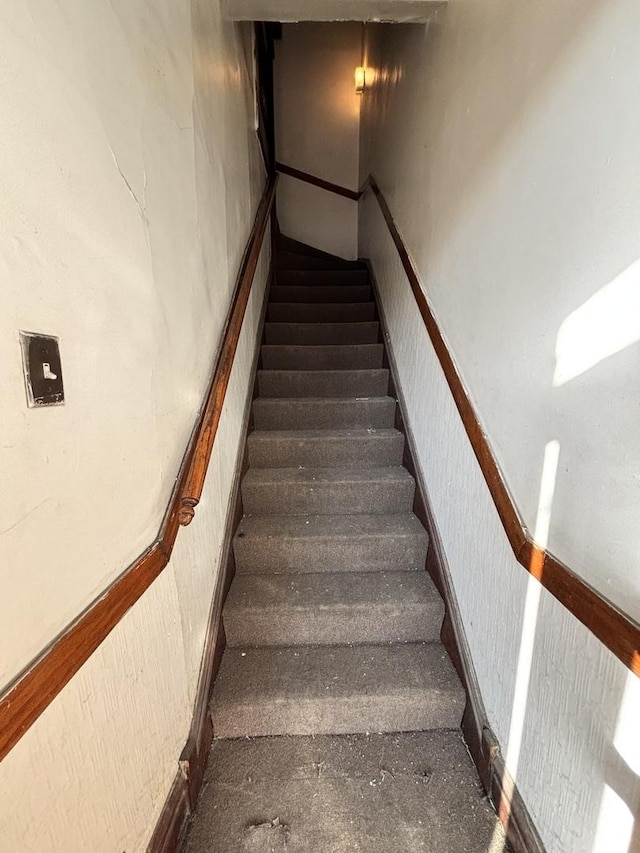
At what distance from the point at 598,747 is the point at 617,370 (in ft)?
2.31

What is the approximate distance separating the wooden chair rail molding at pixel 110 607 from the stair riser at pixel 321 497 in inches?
26.5

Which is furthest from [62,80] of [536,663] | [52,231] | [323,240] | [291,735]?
[323,240]

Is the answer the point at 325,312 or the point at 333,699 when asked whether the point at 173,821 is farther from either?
the point at 325,312

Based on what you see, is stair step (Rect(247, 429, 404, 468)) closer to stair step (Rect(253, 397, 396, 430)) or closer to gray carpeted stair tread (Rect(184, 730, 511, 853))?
stair step (Rect(253, 397, 396, 430))

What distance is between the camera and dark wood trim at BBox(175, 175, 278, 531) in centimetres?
121

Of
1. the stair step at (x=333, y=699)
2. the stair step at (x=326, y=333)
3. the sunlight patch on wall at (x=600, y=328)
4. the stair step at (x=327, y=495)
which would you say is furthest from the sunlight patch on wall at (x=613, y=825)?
the stair step at (x=326, y=333)

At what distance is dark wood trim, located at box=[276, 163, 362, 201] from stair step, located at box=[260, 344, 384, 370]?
2052mm

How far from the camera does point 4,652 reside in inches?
24.8

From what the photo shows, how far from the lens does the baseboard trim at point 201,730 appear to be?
1168 mm

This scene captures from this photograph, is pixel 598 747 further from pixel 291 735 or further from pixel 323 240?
pixel 323 240

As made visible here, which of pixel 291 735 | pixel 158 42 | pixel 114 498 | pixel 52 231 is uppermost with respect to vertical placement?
pixel 158 42

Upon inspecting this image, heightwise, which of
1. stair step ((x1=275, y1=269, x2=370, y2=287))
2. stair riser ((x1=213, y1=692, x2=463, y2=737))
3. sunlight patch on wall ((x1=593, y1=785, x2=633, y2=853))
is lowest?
stair riser ((x1=213, y1=692, x2=463, y2=737))

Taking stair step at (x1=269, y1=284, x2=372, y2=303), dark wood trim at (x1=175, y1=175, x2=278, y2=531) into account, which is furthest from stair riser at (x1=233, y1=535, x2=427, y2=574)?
stair step at (x1=269, y1=284, x2=372, y2=303)

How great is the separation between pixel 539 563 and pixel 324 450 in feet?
4.40
